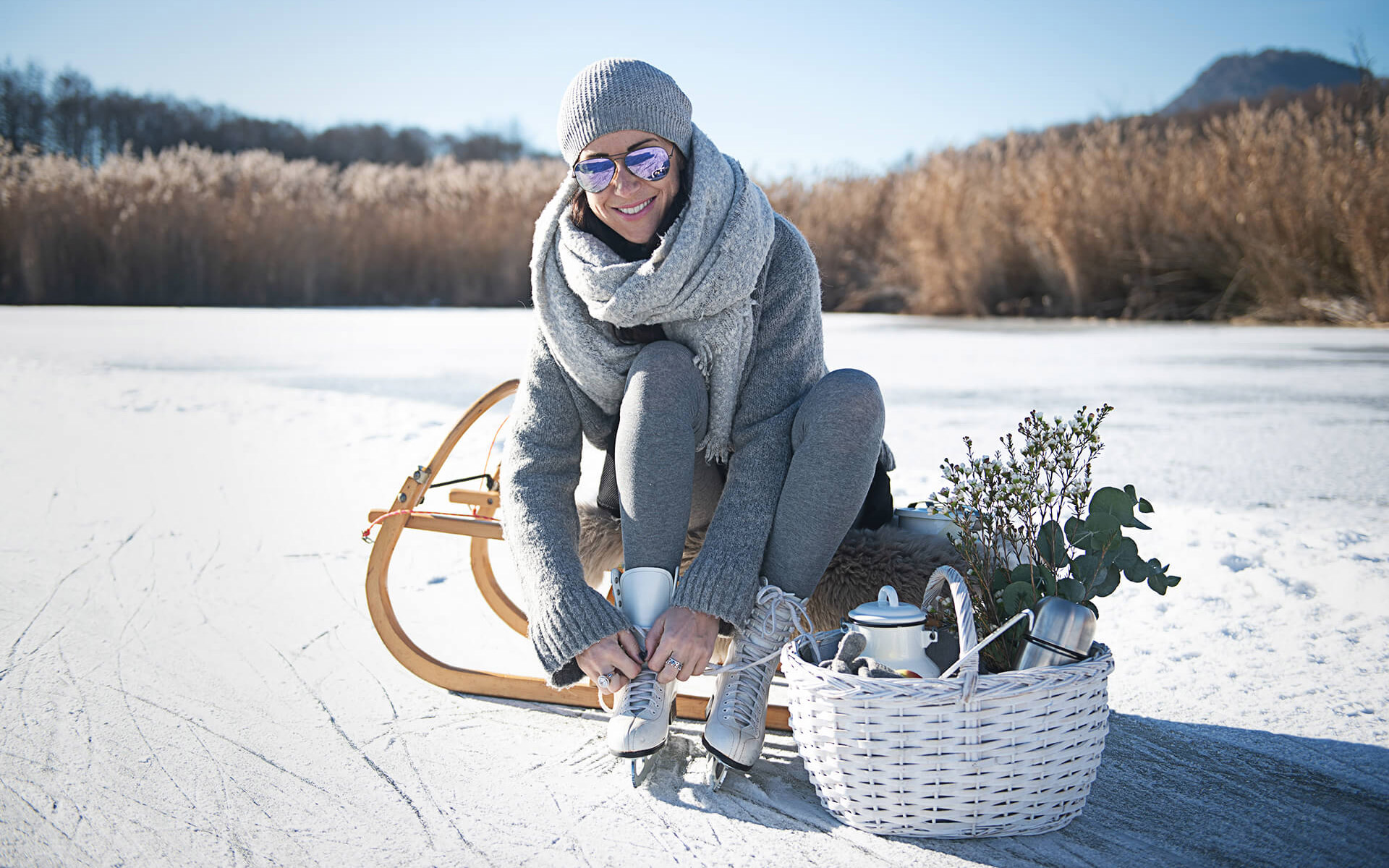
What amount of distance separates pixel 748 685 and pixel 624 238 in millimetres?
750

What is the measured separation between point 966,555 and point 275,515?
2121mm

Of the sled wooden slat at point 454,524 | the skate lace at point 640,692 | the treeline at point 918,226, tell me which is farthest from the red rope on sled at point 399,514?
the treeline at point 918,226

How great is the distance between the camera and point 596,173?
1593 millimetres

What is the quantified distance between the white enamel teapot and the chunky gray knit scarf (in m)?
0.45

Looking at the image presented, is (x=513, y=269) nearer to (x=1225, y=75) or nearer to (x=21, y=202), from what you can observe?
(x=21, y=202)

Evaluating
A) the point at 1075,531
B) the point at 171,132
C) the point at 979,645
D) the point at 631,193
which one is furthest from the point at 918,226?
the point at 171,132

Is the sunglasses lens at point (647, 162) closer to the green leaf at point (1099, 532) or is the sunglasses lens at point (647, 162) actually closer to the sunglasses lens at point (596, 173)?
the sunglasses lens at point (596, 173)

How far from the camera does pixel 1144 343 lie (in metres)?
6.15

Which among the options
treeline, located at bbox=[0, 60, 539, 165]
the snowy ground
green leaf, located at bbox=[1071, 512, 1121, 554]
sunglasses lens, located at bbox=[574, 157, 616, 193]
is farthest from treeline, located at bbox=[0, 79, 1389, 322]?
treeline, located at bbox=[0, 60, 539, 165]

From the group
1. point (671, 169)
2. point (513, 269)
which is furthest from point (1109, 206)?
point (671, 169)

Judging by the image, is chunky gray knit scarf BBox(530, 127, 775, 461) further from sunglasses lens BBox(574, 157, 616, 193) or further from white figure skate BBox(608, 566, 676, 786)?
white figure skate BBox(608, 566, 676, 786)

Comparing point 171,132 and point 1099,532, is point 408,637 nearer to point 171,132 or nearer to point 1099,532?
point 1099,532

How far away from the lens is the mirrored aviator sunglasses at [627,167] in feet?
5.20

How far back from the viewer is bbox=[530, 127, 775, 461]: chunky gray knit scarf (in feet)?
Result: 5.12
